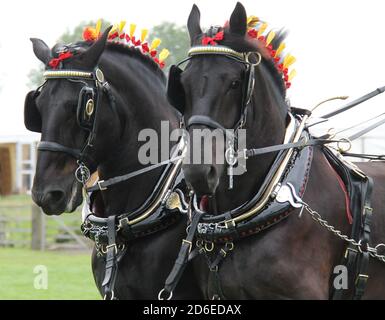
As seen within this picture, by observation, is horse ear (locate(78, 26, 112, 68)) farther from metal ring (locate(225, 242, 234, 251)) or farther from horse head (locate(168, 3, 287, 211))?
metal ring (locate(225, 242, 234, 251))

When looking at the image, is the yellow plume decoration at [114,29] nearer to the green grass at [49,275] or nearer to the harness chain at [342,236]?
the harness chain at [342,236]

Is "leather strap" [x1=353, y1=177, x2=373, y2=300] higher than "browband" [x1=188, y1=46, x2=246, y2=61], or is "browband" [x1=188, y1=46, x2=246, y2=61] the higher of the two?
"browband" [x1=188, y1=46, x2=246, y2=61]

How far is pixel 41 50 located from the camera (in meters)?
5.48

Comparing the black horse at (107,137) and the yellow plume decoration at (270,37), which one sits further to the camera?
the black horse at (107,137)

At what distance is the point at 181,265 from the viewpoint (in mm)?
4805

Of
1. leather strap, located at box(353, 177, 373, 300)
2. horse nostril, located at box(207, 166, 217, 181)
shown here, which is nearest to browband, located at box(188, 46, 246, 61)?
horse nostril, located at box(207, 166, 217, 181)

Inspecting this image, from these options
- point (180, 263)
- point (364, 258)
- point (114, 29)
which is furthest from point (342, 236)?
point (114, 29)

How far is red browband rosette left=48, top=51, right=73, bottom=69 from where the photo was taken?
5.16m

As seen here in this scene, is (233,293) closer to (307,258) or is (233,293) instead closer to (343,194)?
(307,258)

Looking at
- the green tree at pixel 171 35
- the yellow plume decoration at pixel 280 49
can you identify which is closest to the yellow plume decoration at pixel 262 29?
the yellow plume decoration at pixel 280 49

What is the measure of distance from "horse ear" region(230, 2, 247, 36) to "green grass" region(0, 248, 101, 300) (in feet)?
21.9

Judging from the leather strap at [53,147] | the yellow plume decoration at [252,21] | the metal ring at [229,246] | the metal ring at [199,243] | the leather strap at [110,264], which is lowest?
the leather strap at [110,264]

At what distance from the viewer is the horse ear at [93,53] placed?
5.23 m

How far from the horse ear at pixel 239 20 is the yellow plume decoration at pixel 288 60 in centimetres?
44
